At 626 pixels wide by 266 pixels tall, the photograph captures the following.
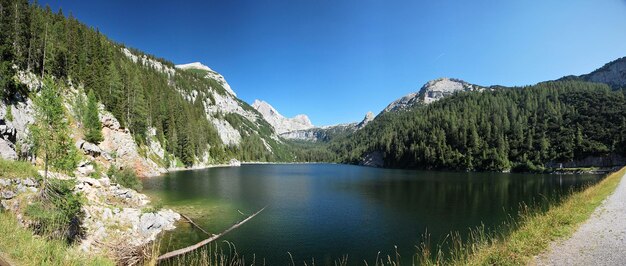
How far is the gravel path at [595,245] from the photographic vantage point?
28.4 ft

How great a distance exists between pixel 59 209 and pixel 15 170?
4.84m

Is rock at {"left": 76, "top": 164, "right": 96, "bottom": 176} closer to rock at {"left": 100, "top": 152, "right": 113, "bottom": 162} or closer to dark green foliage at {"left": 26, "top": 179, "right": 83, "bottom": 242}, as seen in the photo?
dark green foliage at {"left": 26, "top": 179, "right": 83, "bottom": 242}

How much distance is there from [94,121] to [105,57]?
42.3 meters

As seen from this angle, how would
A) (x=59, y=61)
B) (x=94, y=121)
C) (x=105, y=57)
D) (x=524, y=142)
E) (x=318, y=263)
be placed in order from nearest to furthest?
(x=318, y=263) < (x=94, y=121) < (x=59, y=61) < (x=105, y=57) < (x=524, y=142)

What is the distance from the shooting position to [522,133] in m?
137

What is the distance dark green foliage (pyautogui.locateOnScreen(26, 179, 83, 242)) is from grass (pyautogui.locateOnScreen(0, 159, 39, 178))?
153 centimetres

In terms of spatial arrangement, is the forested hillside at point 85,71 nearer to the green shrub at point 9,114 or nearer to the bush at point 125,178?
the green shrub at point 9,114

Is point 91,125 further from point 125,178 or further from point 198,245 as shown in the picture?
point 198,245

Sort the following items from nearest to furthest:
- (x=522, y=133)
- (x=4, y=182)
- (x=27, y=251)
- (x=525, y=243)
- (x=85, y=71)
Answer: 1. (x=27, y=251)
2. (x=525, y=243)
3. (x=4, y=182)
4. (x=85, y=71)
5. (x=522, y=133)

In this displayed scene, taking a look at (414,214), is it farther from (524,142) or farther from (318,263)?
(524,142)

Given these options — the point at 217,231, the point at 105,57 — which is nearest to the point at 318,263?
the point at 217,231

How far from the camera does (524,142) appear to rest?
5153 inches

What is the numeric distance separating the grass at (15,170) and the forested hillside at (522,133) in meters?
136

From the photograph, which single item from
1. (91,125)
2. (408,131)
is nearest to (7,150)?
(91,125)
